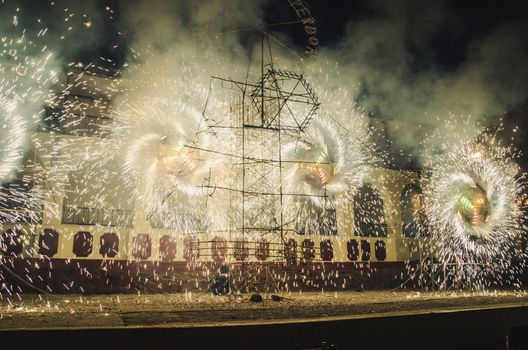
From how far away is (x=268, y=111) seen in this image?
1466 cm

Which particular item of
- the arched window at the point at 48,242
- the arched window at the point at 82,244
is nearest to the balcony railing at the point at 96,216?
the arched window at the point at 82,244

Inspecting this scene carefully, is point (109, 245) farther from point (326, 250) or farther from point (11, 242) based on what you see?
point (326, 250)

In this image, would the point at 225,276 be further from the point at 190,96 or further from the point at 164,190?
the point at 190,96

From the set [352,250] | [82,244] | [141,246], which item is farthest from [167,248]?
[352,250]

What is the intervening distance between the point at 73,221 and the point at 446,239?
1534 centimetres

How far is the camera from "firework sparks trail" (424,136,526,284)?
14.4 meters

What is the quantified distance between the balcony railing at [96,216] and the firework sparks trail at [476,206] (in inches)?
461

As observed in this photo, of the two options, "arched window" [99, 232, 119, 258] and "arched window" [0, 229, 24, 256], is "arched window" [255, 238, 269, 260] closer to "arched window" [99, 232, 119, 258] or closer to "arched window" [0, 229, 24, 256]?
"arched window" [99, 232, 119, 258]

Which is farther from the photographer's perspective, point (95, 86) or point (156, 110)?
point (95, 86)

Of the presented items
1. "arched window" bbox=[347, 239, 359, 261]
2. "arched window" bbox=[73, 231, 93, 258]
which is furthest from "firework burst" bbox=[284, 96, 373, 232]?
"arched window" bbox=[73, 231, 93, 258]

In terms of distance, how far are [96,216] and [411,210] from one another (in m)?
A: 13.4

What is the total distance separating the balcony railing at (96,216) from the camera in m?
13.8

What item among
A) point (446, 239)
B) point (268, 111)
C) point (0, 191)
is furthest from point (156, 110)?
point (446, 239)

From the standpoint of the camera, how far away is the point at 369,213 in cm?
1853
